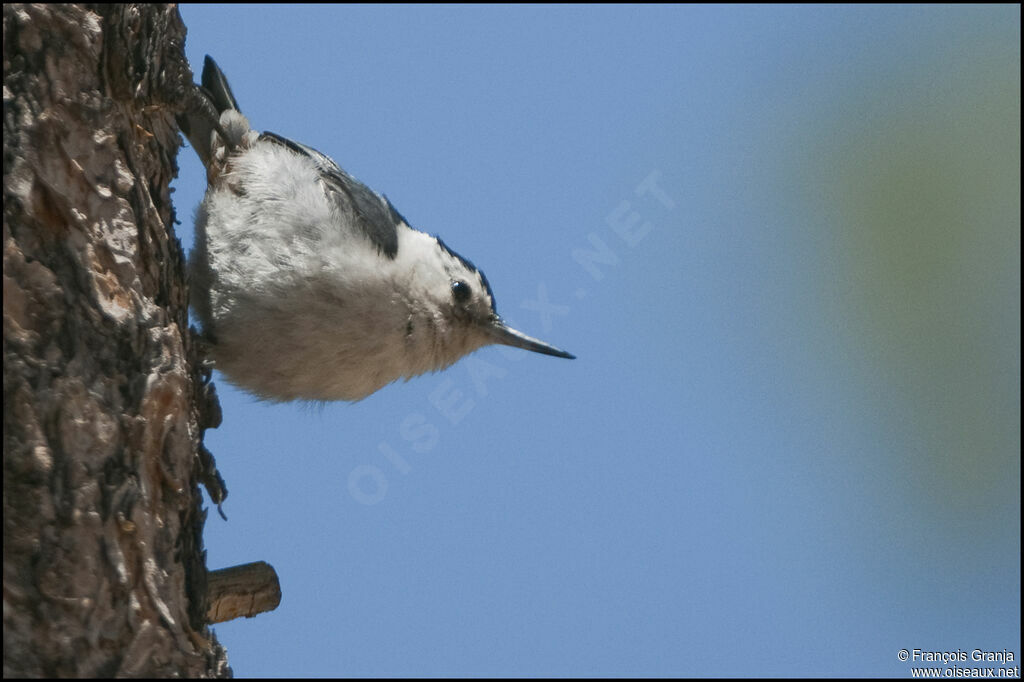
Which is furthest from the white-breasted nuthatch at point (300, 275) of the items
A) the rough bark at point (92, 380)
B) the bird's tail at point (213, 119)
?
the rough bark at point (92, 380)

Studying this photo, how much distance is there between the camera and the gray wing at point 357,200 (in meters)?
2.80

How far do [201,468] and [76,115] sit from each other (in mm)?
710

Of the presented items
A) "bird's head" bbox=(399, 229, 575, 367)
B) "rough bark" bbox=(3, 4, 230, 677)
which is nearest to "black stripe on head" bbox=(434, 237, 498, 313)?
"bird's head" bbox=(399, 229, 575, 367)

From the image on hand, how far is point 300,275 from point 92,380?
2.77 feet

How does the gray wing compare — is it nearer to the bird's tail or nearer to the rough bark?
the bird's tail

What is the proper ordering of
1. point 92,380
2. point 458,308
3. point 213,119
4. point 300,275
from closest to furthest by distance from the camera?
1. point 92,380
2. point 300,275
3. point 213,119
4. point 458,308

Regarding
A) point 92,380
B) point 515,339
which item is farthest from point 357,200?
point 92,380

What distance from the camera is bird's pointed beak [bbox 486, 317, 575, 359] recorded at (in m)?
3.23

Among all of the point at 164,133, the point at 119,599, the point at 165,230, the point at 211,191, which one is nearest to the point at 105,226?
the point at 165,230

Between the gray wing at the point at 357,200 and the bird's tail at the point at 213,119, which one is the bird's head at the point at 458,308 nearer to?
the gray wing at the point at 357,200

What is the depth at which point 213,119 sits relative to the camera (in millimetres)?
2812

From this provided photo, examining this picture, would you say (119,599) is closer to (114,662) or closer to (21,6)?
(114,662)

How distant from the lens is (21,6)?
1782 mm

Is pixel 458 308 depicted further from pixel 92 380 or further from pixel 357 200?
pixel 92 380
